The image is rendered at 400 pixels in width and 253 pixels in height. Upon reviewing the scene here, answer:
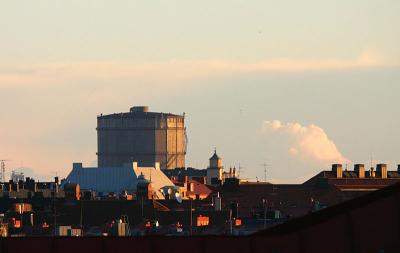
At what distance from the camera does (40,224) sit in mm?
160375

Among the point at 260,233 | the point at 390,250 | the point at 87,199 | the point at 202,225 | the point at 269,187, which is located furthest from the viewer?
the point at 269,187

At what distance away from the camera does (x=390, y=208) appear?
32281 millimetres

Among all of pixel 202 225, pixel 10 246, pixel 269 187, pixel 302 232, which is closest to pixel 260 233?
pixel 302 232

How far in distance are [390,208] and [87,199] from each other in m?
151

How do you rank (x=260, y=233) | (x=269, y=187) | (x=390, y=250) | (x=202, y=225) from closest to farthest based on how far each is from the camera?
(x=390, y=250)
(x=260, y=233)
(x=202, y=225)
(x=269, y=187)

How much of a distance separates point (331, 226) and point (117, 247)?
3.50 meters

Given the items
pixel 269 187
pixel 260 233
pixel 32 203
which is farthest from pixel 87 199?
pixel 260 233

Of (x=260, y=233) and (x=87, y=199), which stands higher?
(x=87, y=199)

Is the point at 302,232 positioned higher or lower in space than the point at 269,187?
lower

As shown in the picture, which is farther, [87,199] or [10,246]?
[87,199]

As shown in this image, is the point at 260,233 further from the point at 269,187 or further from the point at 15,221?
the point at 269,187

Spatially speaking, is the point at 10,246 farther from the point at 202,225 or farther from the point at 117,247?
the point at 202,225

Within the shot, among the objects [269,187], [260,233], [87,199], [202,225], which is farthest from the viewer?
[269,187]

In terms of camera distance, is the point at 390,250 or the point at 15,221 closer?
the point at 390,250
